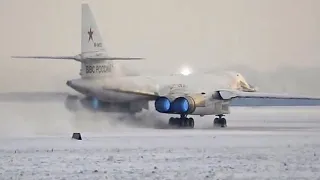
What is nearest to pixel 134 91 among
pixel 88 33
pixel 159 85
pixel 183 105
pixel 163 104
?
pixel 163 104

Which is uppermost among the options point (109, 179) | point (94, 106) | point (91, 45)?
point (91, 45)

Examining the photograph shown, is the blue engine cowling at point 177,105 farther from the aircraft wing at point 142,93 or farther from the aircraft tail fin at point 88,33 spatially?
A: the aircraft tail fin at point 88,33

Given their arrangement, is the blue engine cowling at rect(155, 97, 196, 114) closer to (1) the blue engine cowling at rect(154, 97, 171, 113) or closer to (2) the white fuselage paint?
(1) the blue engine cowling at rect(154, 97, 171, 113)

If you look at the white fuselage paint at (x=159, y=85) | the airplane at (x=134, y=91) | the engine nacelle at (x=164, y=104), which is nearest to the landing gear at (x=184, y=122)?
the airplane at (x=134, y=91)

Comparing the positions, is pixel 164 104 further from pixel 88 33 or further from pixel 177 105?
pixel 88 33

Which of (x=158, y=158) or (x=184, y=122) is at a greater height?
(x=184, y=122)

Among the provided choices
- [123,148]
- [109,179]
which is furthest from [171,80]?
[109,179]

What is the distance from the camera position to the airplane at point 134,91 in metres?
33.0

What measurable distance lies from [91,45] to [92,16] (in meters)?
1.32

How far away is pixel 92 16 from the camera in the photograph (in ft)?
109

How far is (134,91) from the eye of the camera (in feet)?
112

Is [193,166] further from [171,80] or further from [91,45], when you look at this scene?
[171,80]

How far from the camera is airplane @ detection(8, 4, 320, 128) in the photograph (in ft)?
108

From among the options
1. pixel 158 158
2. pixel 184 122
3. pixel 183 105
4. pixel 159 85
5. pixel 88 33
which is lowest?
pixel 158 158
